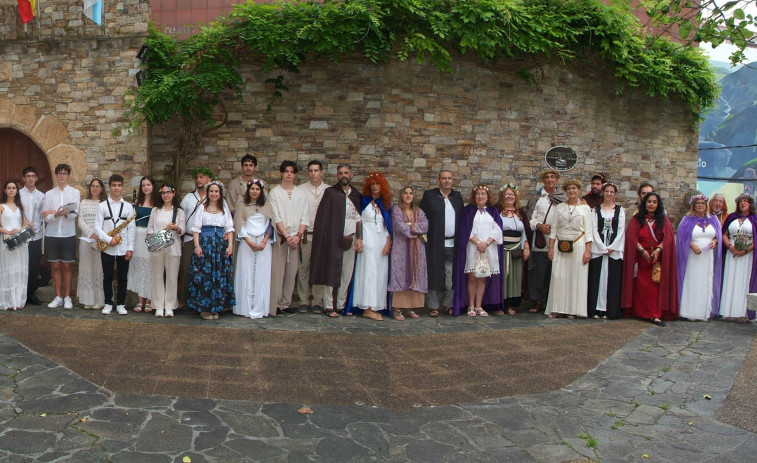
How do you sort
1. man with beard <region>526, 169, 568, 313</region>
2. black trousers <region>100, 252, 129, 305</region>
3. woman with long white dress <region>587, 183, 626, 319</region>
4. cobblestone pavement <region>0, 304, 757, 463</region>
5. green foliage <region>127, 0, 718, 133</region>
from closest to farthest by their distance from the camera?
1. cobblestone pavement <region>0, 304, 757, 463</region>
2. black trousers <region>100, 252, 129, 305</region>
3. woman with long white dress <region>587, 183, 626, 319</region>
4. man with beard <region>526, 169, 568, 313</region>
5. green foliage <region>127, 0, 718, 133</region>

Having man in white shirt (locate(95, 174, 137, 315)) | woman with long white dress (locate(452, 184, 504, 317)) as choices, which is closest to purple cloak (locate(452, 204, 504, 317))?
woman with long white dress (locate(452, 184, 504, 317))

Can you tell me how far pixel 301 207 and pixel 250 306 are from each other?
1.37m

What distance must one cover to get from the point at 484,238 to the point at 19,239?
Answer: 556cm

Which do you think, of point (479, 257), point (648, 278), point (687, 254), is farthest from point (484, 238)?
point (687, 254)

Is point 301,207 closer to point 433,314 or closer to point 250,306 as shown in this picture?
point 250,306

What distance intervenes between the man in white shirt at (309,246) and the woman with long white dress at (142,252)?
180 cm

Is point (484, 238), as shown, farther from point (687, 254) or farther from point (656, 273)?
point (687, 254)

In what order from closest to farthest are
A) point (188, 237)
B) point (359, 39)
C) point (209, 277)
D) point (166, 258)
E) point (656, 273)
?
point (209, 277) → point (166, 258) → point (188, 237) → point (656, 273) → point (359, 39)

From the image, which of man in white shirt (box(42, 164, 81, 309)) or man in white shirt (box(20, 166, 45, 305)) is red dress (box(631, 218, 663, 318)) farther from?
man in white shirt (box(20, 166, 45, 305))

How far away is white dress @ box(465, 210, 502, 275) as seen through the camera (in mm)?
7613

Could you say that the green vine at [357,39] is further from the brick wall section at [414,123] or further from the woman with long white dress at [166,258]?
the woman with long white dress at [166,258]

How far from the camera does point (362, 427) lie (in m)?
4.18

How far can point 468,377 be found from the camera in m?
5.25

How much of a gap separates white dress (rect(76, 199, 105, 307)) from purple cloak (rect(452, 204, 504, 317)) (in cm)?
434
